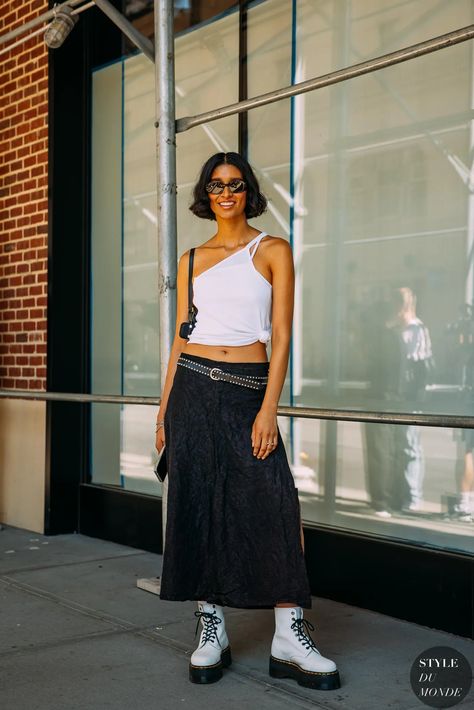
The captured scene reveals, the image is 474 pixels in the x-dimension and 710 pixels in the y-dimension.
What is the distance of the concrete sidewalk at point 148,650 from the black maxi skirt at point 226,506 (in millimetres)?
339

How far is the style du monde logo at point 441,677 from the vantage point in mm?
3285

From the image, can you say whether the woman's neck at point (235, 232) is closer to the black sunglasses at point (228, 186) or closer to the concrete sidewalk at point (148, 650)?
the black sunglasses at point (228, 186)

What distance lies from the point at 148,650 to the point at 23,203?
3.95 meters

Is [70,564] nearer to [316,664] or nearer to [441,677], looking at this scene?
[316,664]

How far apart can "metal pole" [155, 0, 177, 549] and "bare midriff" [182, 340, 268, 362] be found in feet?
3.61

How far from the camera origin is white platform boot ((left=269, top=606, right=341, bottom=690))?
3412 millimetres

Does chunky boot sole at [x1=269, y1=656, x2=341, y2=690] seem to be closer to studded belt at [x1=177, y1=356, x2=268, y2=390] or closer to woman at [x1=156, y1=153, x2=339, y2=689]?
woman at [x1=156, y1=153, x2=339, y2=689]

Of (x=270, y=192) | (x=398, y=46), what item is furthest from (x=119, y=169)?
(x=398, y=46)

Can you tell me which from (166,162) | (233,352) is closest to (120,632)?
(233,352)

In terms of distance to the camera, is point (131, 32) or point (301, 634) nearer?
point (301, 634)

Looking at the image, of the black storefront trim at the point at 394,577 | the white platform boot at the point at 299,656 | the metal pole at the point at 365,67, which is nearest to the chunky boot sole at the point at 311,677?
the white platform boot at the point at 299,656

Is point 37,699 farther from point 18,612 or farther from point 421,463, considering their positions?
point 421,463

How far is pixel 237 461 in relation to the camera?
346cm

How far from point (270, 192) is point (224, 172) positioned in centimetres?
186
